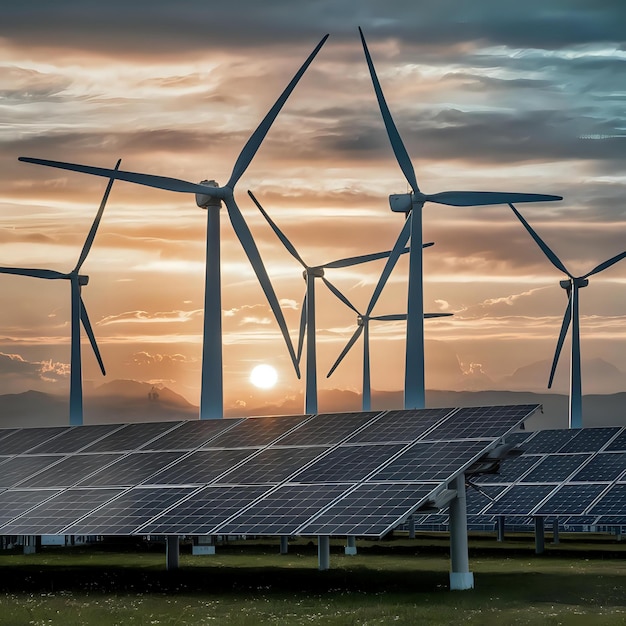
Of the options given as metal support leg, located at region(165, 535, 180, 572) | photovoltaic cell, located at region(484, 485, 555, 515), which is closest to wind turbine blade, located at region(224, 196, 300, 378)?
metal support leg, located at region(165, 535, 180, 572)

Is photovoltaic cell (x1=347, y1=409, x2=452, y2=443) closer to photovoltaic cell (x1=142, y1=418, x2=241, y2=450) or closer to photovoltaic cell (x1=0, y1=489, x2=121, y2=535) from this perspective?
photovoltaic cell (x1=142, y1=418, x2=241, y2=450)

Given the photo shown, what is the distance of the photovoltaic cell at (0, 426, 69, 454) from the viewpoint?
74.8 m

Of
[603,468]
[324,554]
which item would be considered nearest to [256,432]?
[324,554]

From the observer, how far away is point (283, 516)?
2062 inches

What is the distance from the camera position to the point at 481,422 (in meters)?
57.3

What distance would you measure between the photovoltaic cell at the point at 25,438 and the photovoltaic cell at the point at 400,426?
23624 mm

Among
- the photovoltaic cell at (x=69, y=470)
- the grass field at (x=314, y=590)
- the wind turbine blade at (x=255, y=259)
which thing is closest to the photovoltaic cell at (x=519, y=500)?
the grass field at (x=314, y=590)

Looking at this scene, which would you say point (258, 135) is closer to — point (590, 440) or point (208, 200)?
point (208, 200)

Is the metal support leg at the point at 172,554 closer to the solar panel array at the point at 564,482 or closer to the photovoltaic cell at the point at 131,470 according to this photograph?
the photovoltaic cell at the point at 131,470

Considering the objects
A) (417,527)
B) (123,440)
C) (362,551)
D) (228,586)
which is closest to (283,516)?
(228,586)

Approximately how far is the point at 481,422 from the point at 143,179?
92.2ft

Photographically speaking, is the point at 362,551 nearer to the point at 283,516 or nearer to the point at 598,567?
the point at 598,567

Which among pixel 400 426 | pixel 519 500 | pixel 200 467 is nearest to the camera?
pixel 400 426

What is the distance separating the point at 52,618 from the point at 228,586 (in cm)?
1167
